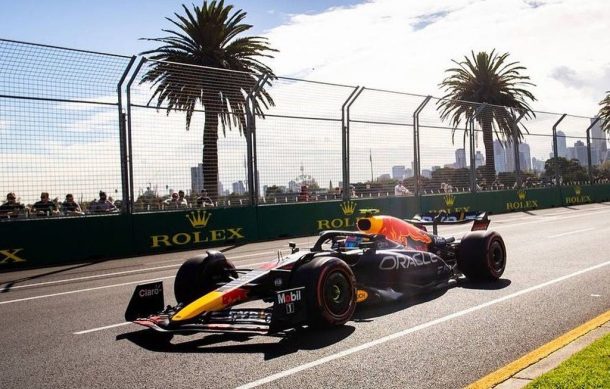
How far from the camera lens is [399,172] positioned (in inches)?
813

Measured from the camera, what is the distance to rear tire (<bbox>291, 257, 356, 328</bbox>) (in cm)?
529

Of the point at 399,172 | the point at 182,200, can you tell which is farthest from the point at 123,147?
the point at 399,172

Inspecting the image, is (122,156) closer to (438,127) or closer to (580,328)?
(580,328)

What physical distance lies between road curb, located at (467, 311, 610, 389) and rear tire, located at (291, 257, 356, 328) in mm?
1695

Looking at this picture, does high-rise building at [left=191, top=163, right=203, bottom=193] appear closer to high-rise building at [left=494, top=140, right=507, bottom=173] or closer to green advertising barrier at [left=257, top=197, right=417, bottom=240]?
green advertising barrier at [left=257, top=197, right=417, bottom=240]

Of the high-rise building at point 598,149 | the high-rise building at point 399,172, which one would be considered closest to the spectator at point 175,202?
the high-rise building at point 399,172

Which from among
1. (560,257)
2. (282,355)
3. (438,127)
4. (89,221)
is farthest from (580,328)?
(438,127)

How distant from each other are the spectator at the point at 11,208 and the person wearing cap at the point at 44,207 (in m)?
0.27

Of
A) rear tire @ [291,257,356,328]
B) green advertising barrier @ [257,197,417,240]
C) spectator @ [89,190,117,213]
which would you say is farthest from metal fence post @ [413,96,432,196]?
rear tire @ [291,257,356,328]

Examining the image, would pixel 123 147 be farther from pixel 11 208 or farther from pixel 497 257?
pixel 497 257

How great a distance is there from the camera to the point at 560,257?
9695mm

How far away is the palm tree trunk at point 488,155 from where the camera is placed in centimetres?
2425

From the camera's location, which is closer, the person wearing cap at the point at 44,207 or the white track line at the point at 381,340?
the white track line at the point at 381,340

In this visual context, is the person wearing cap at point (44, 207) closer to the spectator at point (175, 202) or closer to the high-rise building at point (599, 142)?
the spectator at point (175, 202)
